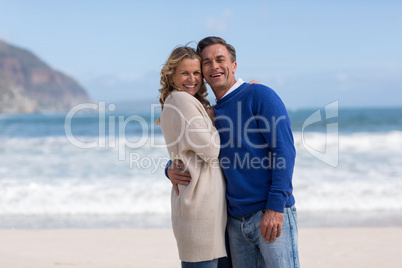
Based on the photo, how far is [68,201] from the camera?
7.32 meters

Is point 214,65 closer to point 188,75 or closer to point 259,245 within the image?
point 188,75

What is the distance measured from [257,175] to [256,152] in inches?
5.2

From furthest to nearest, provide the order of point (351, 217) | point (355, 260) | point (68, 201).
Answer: point (68, 201) < point (351, 217) < point (355, 260)

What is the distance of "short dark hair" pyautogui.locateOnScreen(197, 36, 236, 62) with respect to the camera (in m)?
2.64

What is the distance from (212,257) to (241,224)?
250mm

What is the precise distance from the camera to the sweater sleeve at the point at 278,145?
232 centimetres

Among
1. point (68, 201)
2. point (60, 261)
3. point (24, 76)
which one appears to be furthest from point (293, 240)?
point (24, 76)

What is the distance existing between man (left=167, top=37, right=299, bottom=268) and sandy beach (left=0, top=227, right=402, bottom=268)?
85.6 inches

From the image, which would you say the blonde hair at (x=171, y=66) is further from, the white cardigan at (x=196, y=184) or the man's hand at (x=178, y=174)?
the man's hand at (x=178, y=174)

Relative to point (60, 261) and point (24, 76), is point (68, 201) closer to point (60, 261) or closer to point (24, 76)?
point (60, 261)

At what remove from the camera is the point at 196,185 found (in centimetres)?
237

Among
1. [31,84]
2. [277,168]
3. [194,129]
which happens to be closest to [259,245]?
[277,168]

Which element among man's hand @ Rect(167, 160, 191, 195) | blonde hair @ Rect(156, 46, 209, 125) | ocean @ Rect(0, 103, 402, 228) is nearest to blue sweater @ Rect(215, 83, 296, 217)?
man's hand @ Rect(167, 160, 191, 195)

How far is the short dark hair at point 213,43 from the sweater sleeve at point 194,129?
0.40 metres
